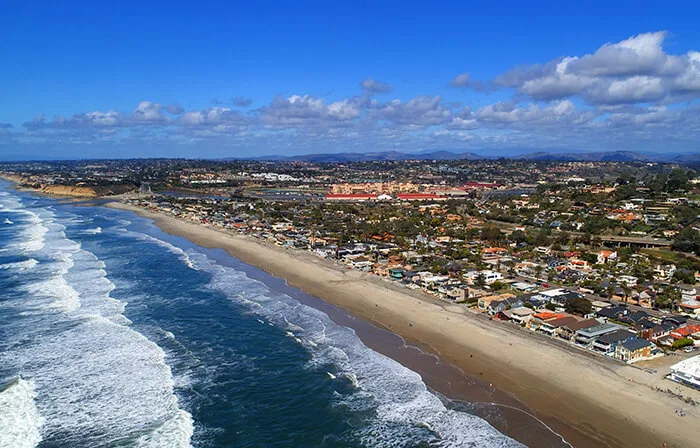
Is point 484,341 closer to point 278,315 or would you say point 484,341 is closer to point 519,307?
point 519,307

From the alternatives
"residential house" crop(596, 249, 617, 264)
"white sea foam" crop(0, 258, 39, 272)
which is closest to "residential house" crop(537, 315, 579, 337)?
"residential house" crop(596, 249, 617, 264)

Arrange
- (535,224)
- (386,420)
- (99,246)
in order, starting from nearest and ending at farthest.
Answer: (386,420), (99,246), (535,224)

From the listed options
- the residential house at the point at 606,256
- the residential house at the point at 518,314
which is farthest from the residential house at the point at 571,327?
the residential house at the point at 606,256

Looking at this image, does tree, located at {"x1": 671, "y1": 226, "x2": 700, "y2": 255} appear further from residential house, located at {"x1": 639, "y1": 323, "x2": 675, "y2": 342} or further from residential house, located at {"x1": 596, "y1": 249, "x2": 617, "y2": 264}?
residential house, located at {"x1": 639, "y1": 323, "x2": 675, "y2": 342}

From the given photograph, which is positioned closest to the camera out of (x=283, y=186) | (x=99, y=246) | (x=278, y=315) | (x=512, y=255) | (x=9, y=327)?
(x=9, y=327)

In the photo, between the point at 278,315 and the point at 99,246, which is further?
the point at 99,246

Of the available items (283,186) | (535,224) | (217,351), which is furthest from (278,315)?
(283,186)

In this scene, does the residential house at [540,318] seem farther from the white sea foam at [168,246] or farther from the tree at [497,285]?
the white sea foam at [168,246]
